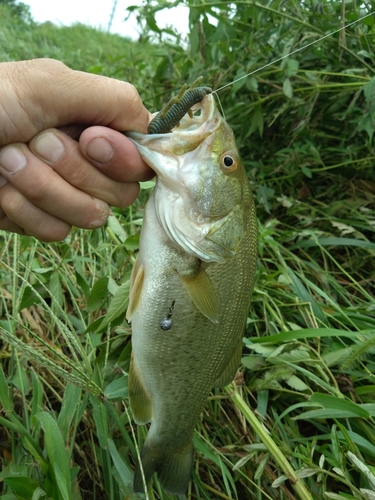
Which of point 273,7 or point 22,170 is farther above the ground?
point 273,7

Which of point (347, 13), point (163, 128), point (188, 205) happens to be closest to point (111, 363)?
point (188, 205)

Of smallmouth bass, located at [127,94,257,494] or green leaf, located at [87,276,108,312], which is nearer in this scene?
smallmouth bass, located at [127,94,257,494]

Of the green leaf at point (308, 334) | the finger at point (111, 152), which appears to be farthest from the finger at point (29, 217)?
the green leaf at point (308, 334)

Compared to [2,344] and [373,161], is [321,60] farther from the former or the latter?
[2,344]

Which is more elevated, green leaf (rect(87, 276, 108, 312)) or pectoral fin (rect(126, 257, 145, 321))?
pectoral fin (rect(126, 257, 145, 321))

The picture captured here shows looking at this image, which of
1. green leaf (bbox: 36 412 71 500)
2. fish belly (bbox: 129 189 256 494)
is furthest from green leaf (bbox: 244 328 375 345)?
green leaf (bbox: 36 412 71 500)

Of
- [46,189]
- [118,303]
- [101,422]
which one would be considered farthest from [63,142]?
[101,422]

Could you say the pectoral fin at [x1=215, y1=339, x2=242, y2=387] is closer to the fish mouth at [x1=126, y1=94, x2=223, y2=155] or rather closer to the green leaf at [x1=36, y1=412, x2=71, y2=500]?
the green leaf at [x1=36, y1=412, x2=71, y2=500]
